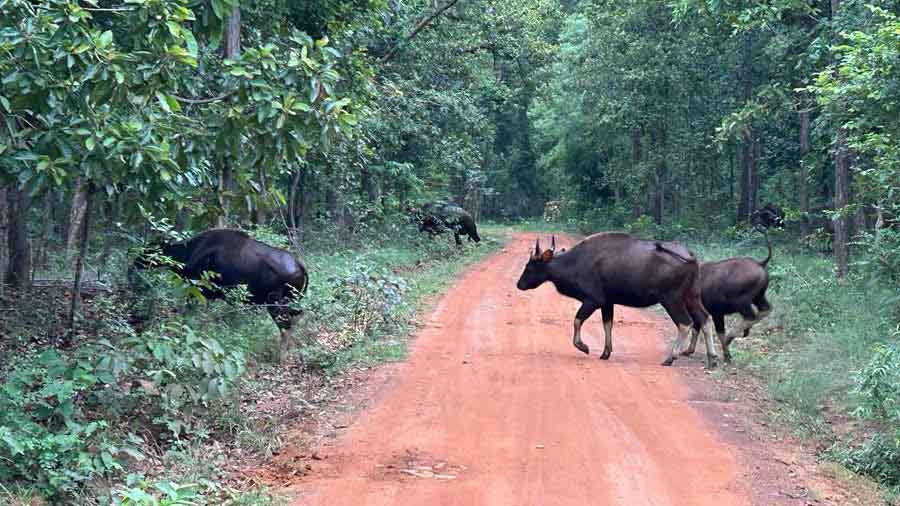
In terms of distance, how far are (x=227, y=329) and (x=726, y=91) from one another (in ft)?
73.7

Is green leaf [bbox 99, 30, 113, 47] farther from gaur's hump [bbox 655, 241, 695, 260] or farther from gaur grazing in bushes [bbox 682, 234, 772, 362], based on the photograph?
gaur grazing in bushes [bbox 682, 234, 772, 362]

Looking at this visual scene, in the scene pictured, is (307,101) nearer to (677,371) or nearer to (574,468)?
(574,468)

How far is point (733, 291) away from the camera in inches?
502

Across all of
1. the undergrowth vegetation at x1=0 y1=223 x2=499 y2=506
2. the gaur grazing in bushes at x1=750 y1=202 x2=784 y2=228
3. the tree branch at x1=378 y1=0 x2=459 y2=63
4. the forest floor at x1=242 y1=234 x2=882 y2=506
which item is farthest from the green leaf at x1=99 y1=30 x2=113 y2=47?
the gaur grazing in bushes at x1=750 y1=202 x2=784 y2=228

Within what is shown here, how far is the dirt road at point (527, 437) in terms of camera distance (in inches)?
265

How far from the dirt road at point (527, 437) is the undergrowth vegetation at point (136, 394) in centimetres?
84

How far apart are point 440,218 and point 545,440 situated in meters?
24.0

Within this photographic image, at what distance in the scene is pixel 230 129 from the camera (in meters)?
7.82

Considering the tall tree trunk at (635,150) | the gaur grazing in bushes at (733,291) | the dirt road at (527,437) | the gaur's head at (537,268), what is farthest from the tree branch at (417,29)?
the tall tree trunk at (635,150)

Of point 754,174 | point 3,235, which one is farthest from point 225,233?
point 754,174

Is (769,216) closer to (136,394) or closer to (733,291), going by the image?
(733,291)

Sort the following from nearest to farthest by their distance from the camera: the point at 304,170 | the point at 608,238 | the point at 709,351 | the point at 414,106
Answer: the point at 709,351 < the point at 608,238 < the point at 304,170 < the point at 414,106

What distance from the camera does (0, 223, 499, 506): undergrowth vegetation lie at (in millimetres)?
6098

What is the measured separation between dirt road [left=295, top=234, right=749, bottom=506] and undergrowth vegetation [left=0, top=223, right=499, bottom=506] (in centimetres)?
84
